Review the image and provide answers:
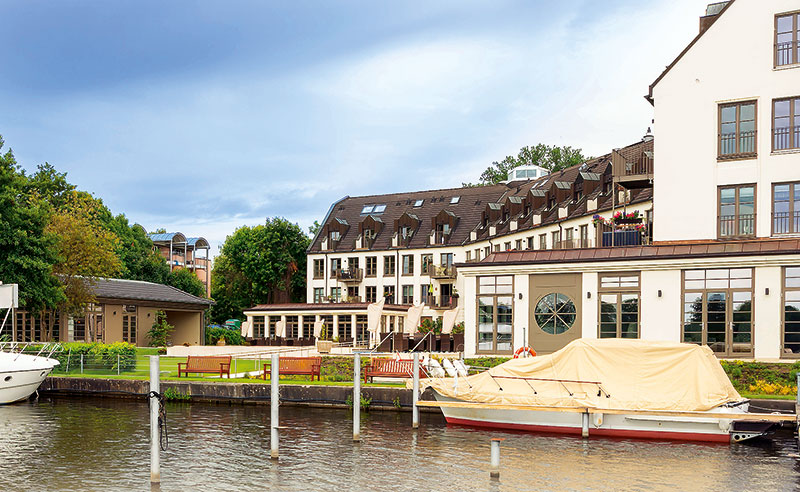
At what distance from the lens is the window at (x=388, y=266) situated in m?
75.6

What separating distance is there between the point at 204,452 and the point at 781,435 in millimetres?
16673

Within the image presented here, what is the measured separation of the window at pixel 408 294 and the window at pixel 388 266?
184 centimetres

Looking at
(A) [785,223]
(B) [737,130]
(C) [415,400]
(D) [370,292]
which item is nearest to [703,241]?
(A) [785,223]

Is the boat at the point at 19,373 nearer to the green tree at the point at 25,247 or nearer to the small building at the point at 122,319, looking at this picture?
the green tree at the point at 25,247

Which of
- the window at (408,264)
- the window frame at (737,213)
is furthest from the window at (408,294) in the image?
the window frame at (737,213)

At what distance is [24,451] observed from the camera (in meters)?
21.3

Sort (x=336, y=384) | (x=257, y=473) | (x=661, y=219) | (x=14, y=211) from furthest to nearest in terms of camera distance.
Answer: 1. (x=14, y=211)
2. (x=661, y=219)
3. (x=336, y=384)
4. (x=257, y=473)

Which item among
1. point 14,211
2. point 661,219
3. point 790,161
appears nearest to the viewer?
point 790,161

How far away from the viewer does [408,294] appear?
7444cm

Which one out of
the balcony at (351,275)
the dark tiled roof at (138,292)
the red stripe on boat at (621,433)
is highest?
the balcony at (351,275)

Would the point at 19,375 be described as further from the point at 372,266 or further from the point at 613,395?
the point at 372,266

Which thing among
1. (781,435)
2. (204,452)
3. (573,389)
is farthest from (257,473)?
(781,435)

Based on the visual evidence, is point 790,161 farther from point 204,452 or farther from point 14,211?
point 14,211

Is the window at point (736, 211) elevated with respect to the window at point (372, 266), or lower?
elevated
